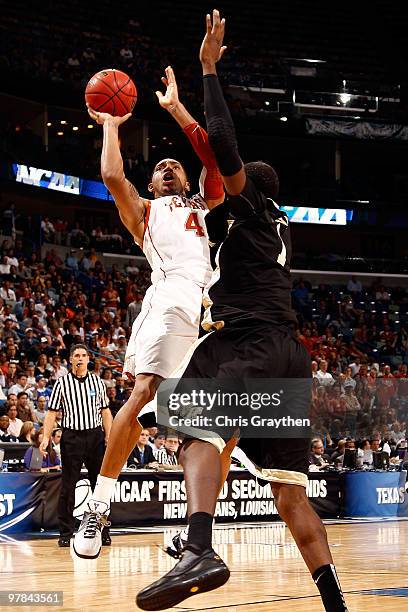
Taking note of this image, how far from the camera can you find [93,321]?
20.3m

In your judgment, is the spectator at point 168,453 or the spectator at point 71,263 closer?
the spectator at point 168,453

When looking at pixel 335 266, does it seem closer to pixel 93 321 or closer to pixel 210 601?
pixel 93 321

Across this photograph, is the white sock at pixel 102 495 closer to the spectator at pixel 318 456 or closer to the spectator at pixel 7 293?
the spectator at pixel 318 456

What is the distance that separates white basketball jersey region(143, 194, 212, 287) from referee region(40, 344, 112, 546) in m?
4.88

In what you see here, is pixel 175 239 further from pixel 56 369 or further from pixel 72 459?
pixel 56 369

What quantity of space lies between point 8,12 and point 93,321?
1229 cm

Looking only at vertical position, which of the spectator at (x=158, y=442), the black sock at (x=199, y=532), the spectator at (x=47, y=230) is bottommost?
the black sock at (x=199, y=532)

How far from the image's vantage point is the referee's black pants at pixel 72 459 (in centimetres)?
1073

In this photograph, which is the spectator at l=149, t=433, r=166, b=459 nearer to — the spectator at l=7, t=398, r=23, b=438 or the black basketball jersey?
the spectator at l=7, t=398, r=23, b=438

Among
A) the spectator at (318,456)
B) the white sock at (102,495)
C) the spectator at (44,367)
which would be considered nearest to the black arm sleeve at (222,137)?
the white sock at (102,495)

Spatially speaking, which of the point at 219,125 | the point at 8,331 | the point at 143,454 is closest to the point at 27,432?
the point at 143,454

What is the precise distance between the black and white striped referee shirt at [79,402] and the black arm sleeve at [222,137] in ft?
22.1

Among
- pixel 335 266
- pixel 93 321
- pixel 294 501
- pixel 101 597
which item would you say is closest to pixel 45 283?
pixel 93 321

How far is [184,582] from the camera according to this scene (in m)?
3.72
